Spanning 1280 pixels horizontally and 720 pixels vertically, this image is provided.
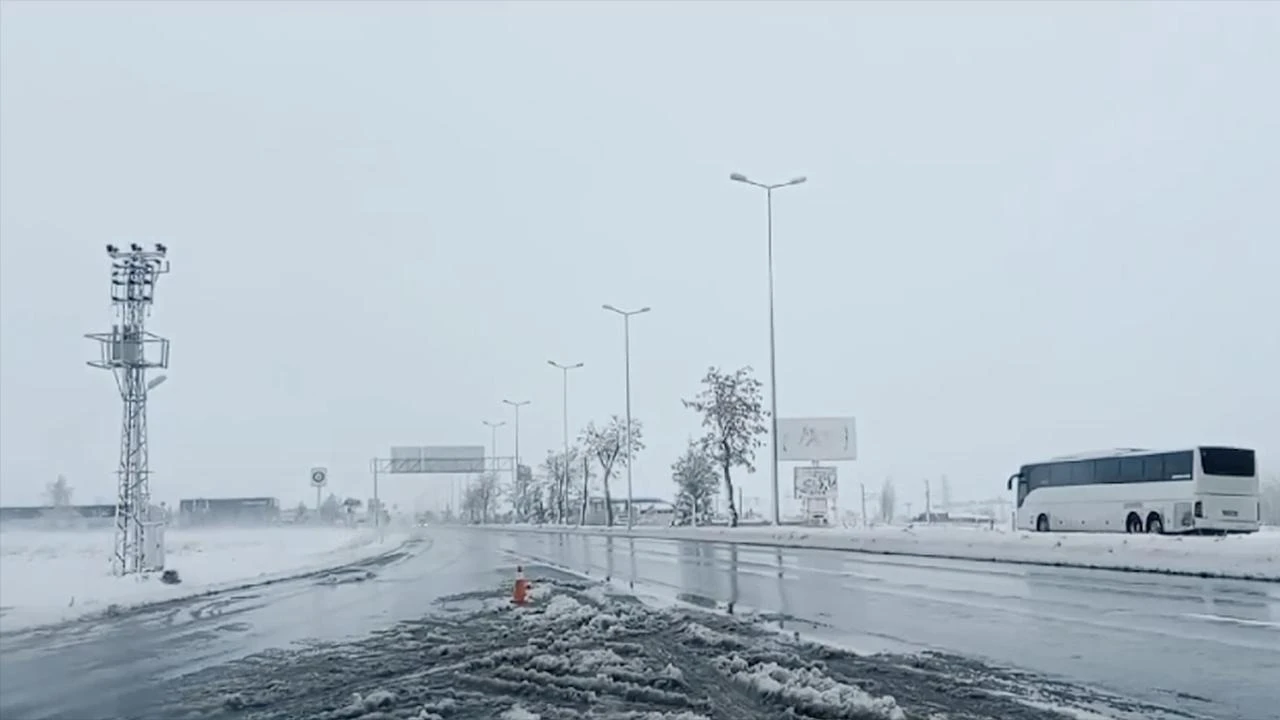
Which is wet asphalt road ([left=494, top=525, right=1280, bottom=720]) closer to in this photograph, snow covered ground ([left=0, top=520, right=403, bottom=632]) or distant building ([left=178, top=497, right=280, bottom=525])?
snow covered ground ([left=0, top=520, right=403, bottom=632])

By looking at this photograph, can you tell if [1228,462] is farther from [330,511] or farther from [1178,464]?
[330,511]

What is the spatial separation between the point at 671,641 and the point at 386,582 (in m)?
14.8

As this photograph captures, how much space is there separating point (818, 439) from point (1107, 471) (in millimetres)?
38333

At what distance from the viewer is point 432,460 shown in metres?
97.8

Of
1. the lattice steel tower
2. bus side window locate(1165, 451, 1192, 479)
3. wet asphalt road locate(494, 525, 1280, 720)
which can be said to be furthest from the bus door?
the lattice steel tower

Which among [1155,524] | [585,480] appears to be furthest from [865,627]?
[585,480]

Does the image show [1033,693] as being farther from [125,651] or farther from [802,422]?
[802,422]

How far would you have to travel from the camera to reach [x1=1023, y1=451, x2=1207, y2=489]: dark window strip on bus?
3978 cm

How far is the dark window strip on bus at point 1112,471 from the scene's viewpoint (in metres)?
39.8

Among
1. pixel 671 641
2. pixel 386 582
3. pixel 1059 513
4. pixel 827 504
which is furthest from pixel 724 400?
pixel 671 641

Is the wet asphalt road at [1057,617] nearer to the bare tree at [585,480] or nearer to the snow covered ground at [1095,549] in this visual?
the snow covered ground at [1095,549]

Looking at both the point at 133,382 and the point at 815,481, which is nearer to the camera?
the point at 133,382

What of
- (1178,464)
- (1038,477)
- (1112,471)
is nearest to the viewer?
(1178,464)

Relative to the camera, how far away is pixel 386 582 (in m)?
26.2
